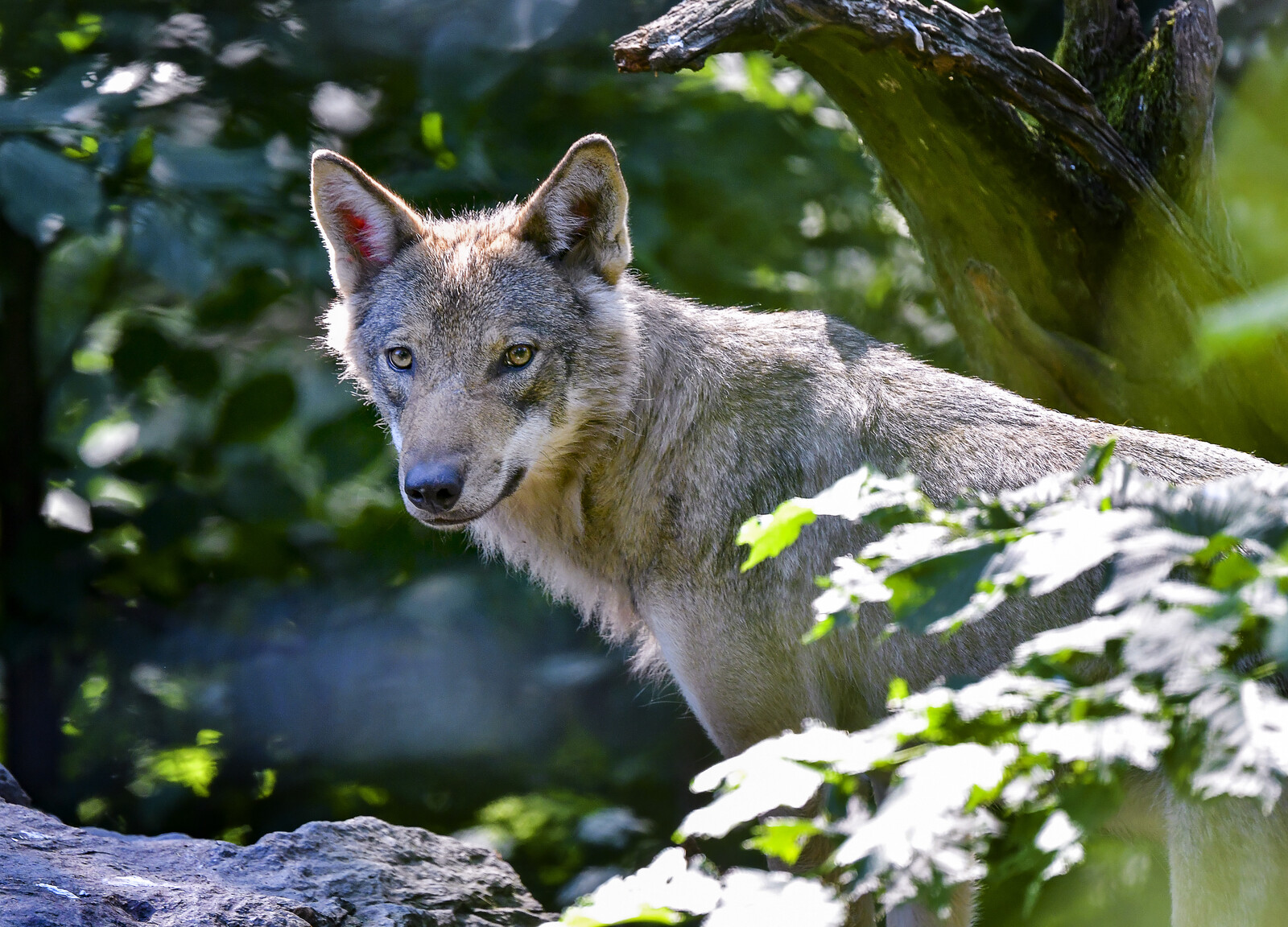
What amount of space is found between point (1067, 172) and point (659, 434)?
205 cm

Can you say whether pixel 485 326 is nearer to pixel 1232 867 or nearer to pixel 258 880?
pixel 258 880

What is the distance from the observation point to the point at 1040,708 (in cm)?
174

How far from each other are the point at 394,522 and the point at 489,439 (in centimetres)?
257

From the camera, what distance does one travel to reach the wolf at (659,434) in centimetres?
391

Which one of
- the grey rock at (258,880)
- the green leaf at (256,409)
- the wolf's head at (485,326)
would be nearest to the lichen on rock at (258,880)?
the grey rock at (258,880)

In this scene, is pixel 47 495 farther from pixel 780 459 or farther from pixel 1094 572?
pixel 1094 572

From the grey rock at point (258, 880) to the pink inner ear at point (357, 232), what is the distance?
224 centimetres

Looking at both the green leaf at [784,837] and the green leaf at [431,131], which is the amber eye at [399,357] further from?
the green leaf at [784,837]

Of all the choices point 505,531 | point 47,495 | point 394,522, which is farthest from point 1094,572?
point 47,495

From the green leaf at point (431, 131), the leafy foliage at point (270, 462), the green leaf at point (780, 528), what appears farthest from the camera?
the green leaf at point (431, 131)

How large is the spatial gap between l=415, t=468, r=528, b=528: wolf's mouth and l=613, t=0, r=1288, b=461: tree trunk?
5.30ft

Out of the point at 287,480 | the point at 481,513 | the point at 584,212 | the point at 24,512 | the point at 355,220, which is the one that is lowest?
the point at 24,512

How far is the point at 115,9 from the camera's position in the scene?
20.3 feet

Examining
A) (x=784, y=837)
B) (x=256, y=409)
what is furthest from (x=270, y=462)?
(x=784, y=837)
